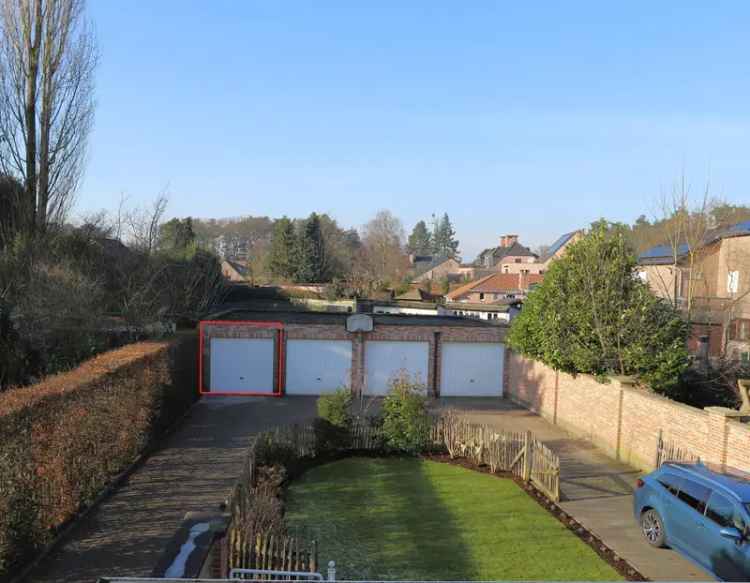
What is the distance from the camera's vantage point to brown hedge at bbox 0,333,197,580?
308 inches

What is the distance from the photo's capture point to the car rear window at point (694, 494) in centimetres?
894

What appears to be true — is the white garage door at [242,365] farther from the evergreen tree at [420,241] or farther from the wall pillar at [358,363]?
the evergreen tree at [420,241]

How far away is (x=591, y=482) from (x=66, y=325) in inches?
555

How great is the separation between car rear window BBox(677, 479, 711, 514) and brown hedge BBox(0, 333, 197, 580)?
904 cm

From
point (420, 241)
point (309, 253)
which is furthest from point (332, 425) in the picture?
point (420, 241)

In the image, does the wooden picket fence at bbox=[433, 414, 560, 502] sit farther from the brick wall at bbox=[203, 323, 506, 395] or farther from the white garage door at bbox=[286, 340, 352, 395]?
the white garage door at bbox=[286, 340, 352, 395]

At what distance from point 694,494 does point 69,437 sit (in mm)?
9401

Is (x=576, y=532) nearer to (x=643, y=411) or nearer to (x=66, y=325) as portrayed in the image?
(x=643, y=411)

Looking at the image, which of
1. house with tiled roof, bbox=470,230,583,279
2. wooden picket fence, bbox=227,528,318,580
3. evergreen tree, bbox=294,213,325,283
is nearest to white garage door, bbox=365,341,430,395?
wooden picket fence, bbox=227,528,318,580

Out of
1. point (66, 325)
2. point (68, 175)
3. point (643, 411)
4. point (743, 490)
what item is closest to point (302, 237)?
point (68, 175)

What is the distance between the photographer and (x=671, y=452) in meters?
Result: 12.9

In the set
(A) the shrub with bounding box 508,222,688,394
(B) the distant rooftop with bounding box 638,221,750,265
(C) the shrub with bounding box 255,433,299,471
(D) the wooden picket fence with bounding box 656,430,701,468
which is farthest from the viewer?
(B) the distant rooftop with bounding box 638,221,750,265

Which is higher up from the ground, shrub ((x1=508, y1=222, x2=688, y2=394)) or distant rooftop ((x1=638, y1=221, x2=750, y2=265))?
distant rooftop ((x1=638, y1=221, x2=750, y2=265))

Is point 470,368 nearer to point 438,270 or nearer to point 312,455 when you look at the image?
point 312,455
